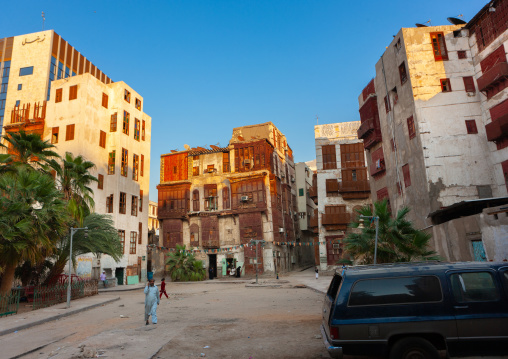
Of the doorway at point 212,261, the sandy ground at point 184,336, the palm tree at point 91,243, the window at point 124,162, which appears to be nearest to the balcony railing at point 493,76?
the sandy ground at point 184,336

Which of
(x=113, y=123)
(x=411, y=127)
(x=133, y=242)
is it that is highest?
(x=113, y=123)

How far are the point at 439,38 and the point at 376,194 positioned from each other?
1337 centimetres

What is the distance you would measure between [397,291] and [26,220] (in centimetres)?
1579

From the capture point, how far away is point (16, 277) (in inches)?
823

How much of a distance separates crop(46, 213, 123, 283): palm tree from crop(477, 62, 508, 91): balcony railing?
26.8 m

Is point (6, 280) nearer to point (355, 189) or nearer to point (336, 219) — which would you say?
point (336, 219)

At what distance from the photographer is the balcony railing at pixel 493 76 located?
2161 cm

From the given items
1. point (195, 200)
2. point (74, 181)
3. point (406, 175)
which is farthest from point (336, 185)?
point (74, 181)

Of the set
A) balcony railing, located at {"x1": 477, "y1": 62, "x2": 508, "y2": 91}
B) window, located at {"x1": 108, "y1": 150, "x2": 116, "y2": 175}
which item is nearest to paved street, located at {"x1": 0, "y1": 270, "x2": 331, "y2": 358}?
balcony railing, located at {"x1": 477, "y1": 62, "x2": 508, "y2": 91}

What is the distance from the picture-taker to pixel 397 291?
6180 millimetres

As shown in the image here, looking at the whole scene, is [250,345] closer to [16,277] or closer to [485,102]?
[16,277]

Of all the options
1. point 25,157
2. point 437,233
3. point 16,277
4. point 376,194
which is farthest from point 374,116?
point 16,277

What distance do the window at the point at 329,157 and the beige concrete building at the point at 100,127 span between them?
21.7m

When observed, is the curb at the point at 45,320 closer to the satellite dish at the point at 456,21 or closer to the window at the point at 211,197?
the window at the point at 211,197
